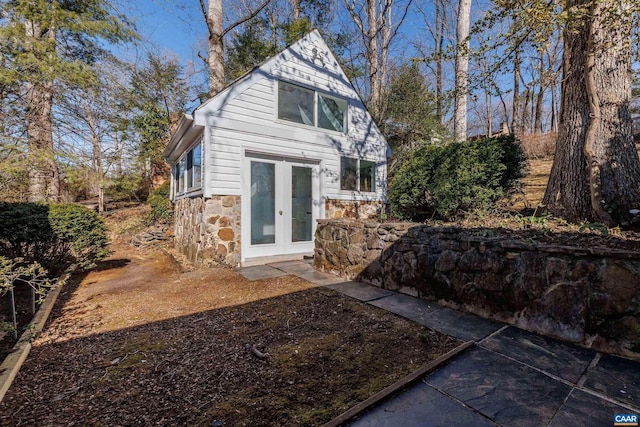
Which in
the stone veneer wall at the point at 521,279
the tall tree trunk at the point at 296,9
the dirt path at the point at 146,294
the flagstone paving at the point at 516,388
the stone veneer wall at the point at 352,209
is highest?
the tall tree trunk at the point at 296,9

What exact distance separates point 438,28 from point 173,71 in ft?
47.0

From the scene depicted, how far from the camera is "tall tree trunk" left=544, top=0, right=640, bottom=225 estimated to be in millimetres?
3336

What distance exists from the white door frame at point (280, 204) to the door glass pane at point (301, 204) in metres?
0.09

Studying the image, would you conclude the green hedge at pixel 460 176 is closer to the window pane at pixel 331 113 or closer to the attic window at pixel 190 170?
the window pane at pixel 331 113

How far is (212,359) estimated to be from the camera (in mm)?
2229

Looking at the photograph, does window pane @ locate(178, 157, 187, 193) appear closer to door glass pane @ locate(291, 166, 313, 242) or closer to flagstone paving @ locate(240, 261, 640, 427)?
door glass pane @ locate(291, 166, 313, 242)

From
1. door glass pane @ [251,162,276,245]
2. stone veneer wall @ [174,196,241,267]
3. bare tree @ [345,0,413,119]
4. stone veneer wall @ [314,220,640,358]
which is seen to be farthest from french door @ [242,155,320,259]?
bare tree @ [345,0,413,119]

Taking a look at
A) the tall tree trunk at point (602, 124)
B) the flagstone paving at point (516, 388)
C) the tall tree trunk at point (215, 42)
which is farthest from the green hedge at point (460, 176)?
the tall tree trunk at point (215, 42)

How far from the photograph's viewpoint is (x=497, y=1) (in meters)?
3.79

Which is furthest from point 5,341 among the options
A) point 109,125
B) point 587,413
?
point 109,125

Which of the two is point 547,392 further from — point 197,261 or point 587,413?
point 197,261

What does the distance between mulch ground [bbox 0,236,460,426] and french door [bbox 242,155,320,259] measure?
218cm

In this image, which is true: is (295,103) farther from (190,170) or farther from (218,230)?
(218,230)

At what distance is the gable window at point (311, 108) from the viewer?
6395 mm
